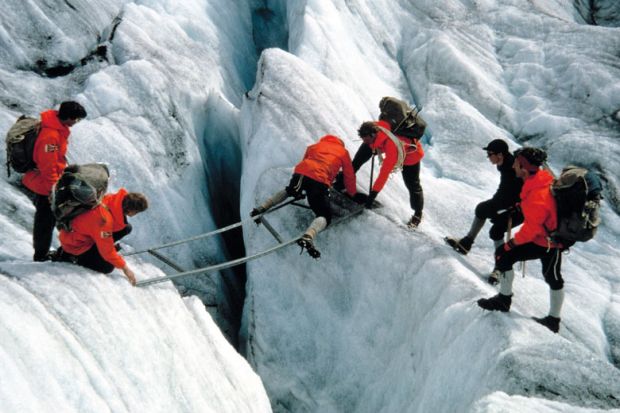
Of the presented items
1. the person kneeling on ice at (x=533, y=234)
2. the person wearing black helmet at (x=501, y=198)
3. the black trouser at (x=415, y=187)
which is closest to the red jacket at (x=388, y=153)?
the black trouser at (x=415, y=187)

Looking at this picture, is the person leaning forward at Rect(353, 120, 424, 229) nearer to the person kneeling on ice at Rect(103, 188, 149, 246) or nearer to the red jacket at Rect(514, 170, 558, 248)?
the red jacket at Rect(514, 170, 558, 248)

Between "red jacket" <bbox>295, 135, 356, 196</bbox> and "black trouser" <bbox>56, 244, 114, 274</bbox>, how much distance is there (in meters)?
2.35

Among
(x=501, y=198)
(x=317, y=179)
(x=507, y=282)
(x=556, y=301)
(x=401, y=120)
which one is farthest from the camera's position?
(x=401, y=120)

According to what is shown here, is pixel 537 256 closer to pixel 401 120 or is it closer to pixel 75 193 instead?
pixel 401 120

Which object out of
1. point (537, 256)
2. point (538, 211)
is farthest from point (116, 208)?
point (537, 256)

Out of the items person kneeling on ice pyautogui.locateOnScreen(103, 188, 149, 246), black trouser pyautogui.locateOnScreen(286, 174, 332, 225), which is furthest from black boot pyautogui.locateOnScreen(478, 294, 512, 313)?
person kneeling on ice pyautogui.locateOnScreen(103, 188, 149, 246)

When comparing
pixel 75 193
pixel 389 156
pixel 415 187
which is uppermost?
pixel 75 193

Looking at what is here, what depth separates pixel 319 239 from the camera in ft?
20.4

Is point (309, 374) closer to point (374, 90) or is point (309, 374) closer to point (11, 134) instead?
point (11, 134)

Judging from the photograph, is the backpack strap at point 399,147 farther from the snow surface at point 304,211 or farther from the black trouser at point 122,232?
the black trouser at point 122,232

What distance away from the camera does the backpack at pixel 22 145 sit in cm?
448

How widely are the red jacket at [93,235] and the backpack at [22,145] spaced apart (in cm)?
91

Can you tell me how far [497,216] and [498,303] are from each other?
138 centimetres

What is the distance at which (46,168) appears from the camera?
4.57m
